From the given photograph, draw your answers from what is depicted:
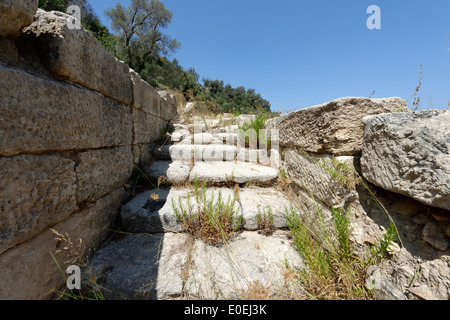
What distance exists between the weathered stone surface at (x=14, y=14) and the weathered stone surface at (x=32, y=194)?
0.74 m

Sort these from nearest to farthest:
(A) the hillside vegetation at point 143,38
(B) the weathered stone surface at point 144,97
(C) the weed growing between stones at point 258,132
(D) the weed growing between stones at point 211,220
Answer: (D) the weed growing between stones at point 211,220, (B) the weathered stone surface at point 144,97, (C) the weed growing between stones at point 258,132, (A) the hillside vegetation at point 143,38

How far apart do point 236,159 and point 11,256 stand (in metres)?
2.57

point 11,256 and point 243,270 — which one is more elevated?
point 11,256

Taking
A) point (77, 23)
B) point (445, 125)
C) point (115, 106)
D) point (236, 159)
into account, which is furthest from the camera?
point (236, 159)

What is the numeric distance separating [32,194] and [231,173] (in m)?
1.83

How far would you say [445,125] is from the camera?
872 mm

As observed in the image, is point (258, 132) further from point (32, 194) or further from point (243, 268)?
point (32, 194)

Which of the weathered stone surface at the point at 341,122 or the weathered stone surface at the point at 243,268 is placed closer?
the weathered stone surface at the point at 243,268

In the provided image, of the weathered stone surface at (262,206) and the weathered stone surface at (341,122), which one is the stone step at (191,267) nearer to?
the weathered stone surface at (262,206)

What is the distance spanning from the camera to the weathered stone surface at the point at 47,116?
0.88 metres

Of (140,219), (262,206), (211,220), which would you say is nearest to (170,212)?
(140,219)

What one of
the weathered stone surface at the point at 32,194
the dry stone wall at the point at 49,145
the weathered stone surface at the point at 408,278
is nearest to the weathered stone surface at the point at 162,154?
the dry stone wall at the point at 49,145

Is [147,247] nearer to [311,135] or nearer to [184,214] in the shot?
[184,214]

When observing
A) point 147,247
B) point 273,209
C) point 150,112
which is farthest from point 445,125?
point 150,112
